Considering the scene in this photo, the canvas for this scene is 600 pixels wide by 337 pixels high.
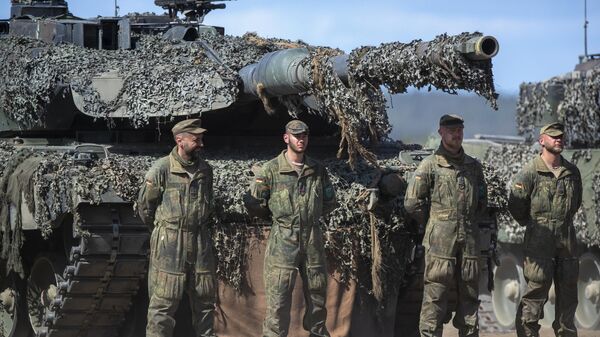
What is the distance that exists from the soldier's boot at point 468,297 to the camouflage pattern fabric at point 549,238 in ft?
2.03

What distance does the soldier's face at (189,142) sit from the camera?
11453 millimetres

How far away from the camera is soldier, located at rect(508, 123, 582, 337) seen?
1215cm

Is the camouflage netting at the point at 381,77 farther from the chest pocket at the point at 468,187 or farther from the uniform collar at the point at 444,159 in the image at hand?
the chest pocket at the point at 468,187

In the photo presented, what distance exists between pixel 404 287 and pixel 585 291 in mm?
5822

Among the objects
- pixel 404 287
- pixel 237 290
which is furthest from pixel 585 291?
pixel 237 290

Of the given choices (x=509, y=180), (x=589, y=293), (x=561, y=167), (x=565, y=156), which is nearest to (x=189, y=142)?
(x=561, y=167)

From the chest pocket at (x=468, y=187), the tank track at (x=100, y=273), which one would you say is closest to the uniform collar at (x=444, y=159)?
the chest pocket at (x=468, y=187)

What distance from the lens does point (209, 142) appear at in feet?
44.8

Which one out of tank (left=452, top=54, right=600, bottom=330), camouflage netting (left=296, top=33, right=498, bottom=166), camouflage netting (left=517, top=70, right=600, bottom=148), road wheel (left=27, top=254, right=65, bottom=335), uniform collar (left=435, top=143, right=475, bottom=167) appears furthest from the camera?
camouflage netting (left=517, top=70, right=600, bottom=148)

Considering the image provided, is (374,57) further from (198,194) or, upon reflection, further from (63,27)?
(63,27)

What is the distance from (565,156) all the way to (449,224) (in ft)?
23.3

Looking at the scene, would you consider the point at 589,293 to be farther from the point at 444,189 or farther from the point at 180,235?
the point at 180,235

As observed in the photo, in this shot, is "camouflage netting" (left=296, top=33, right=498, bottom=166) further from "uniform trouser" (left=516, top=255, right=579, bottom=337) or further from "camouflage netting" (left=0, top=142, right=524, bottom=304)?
"uniform trouser" (left=516, top=255, right=579, bottom=337)

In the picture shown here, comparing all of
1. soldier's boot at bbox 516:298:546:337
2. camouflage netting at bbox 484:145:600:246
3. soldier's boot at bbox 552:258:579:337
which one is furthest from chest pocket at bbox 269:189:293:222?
camouflage netting at bbox 484:145:600:246
